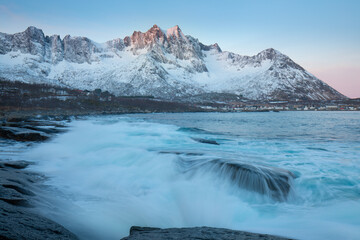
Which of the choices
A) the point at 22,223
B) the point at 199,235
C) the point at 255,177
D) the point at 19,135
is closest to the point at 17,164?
the point at 19,135

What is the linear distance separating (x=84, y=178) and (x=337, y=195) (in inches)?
326

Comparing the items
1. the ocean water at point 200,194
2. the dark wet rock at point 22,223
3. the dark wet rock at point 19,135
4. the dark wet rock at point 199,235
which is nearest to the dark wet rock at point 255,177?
the ocean water at point 200,194

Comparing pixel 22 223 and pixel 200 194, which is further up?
pixel 22 223

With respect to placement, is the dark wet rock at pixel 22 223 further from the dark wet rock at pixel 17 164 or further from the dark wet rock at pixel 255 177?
the dark wet rock at pixel 255 177

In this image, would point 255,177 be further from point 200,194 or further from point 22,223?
point 22,223

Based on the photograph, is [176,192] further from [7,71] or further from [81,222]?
[7,71]

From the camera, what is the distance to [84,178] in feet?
27.2

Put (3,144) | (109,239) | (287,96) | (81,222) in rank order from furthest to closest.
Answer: (287,96)
(3,144)
(81,222)
(109,239)

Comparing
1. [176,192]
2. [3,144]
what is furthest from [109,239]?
→ [3,144]

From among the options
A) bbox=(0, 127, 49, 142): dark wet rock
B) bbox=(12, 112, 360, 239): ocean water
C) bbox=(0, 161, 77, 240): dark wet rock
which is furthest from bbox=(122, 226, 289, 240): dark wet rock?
bbox=(0, 127, 49, 142): dark wet rock

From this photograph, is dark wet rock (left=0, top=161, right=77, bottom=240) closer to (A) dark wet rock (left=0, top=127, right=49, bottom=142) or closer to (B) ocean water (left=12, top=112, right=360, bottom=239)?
(B) ocean water (left=12, top=112, right=360, bottom=239)

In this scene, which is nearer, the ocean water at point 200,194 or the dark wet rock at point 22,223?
the dark wet rock at point 22,223

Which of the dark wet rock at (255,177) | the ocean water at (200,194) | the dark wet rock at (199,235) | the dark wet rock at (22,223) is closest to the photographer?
the dark wet rock at (22,223)

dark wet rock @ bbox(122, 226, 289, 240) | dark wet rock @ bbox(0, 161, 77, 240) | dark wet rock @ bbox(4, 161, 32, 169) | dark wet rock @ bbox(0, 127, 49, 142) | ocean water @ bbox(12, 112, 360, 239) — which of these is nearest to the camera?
dark wet rock @ bbox(0, 161, 77, 240)
